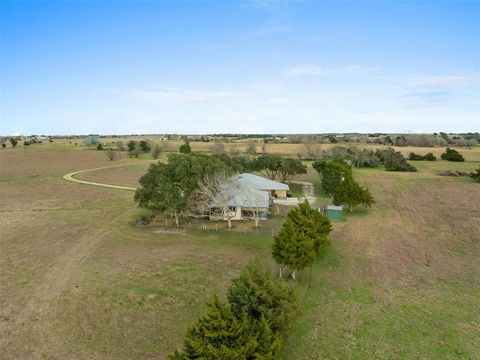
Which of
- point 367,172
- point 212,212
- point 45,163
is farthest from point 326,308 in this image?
point 45,163

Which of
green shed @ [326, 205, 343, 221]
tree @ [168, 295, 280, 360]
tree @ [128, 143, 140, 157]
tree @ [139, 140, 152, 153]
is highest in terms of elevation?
tree @ [139, 140, 152, 153]

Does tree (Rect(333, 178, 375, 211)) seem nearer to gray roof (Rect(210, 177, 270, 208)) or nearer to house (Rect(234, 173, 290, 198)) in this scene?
house (Rect(234, 173, 290, 198))

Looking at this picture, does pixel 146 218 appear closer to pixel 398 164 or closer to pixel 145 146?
pixel 398 164

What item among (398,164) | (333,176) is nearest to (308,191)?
(333,176)

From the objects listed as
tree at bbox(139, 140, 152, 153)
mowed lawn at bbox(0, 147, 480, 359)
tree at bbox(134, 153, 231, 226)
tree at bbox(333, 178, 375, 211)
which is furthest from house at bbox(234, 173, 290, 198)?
tree at bbox(139, 140, 152, 153)

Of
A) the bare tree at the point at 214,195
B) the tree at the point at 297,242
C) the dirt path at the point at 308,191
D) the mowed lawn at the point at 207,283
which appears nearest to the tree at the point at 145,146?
the dirt path at the point at 308,191

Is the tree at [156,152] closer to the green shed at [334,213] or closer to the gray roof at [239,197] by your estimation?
the gray roof at [239,197]

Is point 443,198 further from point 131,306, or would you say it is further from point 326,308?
point 131,306
